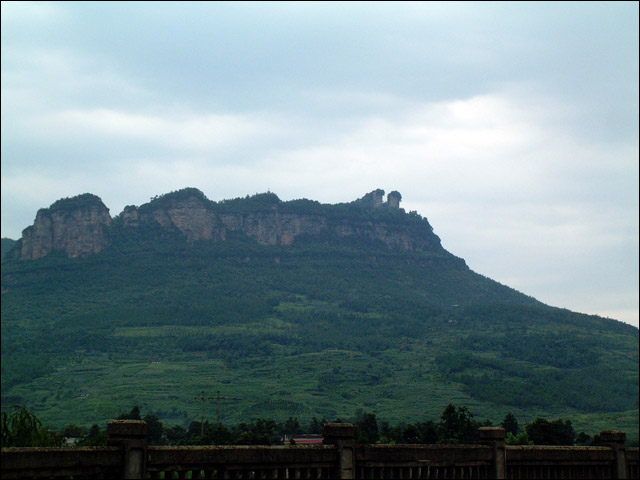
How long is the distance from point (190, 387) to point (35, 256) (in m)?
86.5

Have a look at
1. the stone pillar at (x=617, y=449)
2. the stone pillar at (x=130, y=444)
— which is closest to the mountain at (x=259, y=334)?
the stone pillar at (x=617, y=449)

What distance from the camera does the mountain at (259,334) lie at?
340 ft

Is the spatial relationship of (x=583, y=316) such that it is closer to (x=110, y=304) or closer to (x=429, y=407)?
(x=429, y=407)

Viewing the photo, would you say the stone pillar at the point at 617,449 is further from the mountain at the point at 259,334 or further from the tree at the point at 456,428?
the mountain at the point at 259,334

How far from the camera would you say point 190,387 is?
10769cm

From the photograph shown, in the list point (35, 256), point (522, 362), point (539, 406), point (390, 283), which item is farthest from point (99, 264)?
point (539, 406)

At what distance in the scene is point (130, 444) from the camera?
25.2 ft

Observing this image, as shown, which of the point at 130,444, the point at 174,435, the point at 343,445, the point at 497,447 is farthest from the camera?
the point at 174,435

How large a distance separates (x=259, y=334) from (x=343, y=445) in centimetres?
13682

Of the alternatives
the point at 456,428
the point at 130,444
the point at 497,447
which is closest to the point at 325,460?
the point at 130,444

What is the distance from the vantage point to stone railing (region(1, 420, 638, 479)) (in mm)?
7416

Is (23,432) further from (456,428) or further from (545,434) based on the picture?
(456,428)

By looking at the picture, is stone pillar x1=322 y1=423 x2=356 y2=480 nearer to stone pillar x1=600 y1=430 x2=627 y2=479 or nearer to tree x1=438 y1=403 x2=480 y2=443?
stone pillar x1=600 y1=430 x2=627 y2=479

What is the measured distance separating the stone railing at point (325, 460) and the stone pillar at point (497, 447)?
0.01m
